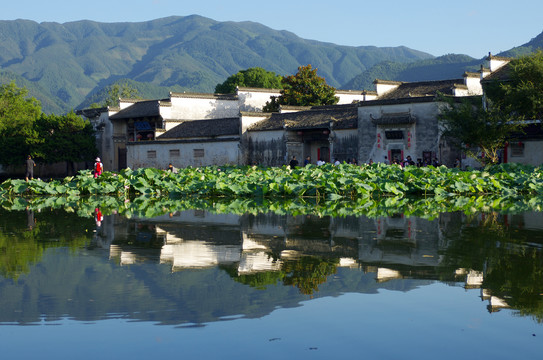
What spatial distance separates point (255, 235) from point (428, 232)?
237cm

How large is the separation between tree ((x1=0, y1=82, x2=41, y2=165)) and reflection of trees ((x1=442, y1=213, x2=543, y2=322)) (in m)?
36.6

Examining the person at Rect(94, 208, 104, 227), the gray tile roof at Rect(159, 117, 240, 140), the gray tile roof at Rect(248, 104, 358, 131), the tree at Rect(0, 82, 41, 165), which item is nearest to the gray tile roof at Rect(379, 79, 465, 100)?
the gray tile roof at Rect(248, 104, 358, 131)

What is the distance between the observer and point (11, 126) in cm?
4606

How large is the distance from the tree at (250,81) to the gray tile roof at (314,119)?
25865 millimetres

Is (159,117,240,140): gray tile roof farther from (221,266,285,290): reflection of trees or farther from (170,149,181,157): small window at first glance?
(221,266,285,290): reflection of trees

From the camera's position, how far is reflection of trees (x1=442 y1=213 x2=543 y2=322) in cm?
548

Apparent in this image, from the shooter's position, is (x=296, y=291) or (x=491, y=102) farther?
(x=491, y=102)

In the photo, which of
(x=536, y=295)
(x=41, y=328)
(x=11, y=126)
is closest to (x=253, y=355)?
(x=41, y=328)

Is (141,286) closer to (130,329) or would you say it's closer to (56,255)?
(130,329)

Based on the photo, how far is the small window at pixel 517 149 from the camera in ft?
100.0

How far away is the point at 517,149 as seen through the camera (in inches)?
1206

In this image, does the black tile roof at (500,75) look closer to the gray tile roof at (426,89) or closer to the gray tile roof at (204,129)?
the gray tile roof at (426,89)

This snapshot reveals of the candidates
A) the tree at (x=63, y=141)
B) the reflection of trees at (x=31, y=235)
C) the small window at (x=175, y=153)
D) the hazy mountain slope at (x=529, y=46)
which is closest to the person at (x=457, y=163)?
the small window at (x=175, y=153)

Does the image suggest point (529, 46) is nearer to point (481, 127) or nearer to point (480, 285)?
point (481, 127)
